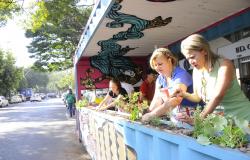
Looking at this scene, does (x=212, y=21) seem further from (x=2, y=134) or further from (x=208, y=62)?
(x=2, y=134)

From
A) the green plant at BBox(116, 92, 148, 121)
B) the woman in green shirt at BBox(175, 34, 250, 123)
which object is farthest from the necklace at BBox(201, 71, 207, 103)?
the green plant at BBox(116, 92, 148, 121)

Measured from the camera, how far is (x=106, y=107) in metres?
7.38

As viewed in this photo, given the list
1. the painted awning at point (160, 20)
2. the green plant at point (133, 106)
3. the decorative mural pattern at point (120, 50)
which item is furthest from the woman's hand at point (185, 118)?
the decorative mural pattern at point (120, 50)

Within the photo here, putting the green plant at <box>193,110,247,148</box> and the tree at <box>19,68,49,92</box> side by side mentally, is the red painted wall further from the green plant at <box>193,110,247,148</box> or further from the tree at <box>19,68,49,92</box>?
the tree at <box>19,68,49,92</box>

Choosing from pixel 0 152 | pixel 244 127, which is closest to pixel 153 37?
pixel 0 152

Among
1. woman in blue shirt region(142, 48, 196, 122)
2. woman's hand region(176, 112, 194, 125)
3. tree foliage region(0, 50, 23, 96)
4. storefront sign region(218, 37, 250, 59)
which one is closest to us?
woman's hand region(176, 112, 194, 125)

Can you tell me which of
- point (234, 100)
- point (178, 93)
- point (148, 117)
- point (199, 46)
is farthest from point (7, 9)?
point (234, 100)

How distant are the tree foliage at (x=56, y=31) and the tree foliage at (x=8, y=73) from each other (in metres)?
24.1

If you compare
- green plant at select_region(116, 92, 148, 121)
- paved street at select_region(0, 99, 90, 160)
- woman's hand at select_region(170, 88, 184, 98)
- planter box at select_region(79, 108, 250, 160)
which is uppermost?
woman's hand at select_region(170, 88, 184, 98)

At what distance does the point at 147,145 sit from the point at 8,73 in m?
60.7

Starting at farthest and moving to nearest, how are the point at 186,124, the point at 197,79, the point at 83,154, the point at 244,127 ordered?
the point at 83,154 → the point at 197,79 → the point at 186,124 → the point at 244,127

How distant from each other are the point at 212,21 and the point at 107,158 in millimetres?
3601

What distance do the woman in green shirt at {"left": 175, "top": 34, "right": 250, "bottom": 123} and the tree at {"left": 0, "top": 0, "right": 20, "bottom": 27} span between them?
1399cm

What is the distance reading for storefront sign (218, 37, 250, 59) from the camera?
7.84 meters
